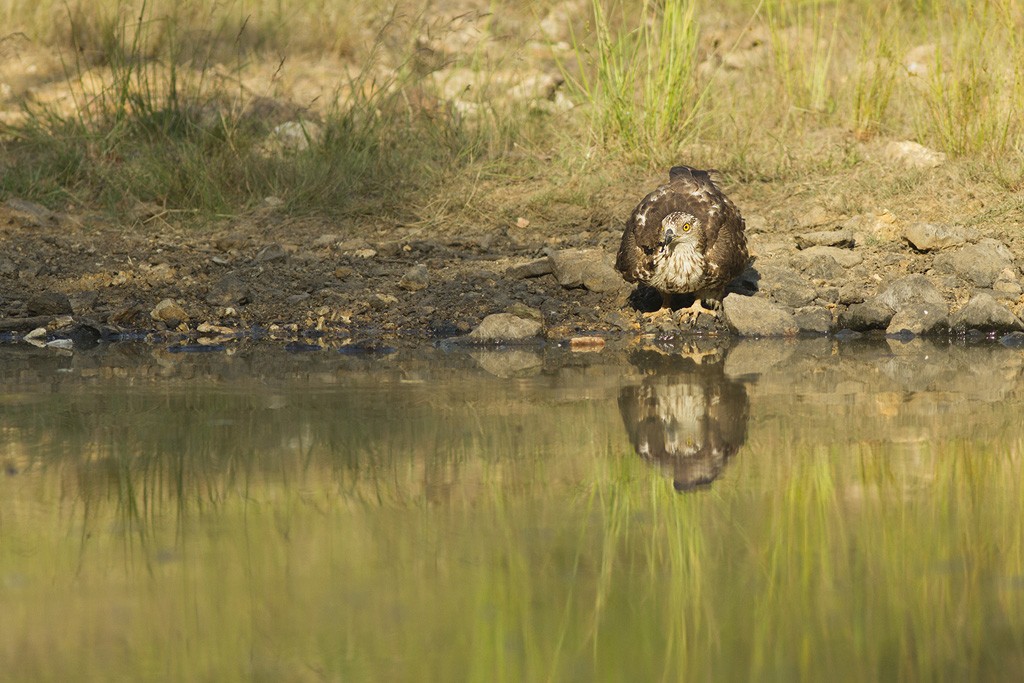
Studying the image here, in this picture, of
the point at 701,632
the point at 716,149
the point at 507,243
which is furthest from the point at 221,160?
the point at 701,632

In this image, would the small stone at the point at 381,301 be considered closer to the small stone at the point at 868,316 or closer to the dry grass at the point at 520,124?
the dry grass at the point at 520,124

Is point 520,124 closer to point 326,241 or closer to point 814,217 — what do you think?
point 326,241

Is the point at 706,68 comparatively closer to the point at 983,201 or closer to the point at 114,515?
the point at 983,201

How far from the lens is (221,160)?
8.30 meters

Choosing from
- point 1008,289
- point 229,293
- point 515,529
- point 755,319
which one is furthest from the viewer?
point 229,293

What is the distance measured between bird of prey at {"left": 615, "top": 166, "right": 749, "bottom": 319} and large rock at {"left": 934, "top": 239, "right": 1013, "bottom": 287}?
3.83 ft

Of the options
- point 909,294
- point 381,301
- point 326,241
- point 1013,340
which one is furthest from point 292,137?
point 1013,340

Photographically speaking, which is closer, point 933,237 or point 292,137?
point 933,237

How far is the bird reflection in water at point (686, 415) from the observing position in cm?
383

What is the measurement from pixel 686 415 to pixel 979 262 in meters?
3.06

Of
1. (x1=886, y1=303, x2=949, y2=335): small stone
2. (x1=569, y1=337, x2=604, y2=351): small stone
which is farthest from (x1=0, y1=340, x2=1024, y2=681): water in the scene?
(x1=886, y1=303, x2=949, y2=335): small stone

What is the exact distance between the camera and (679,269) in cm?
643

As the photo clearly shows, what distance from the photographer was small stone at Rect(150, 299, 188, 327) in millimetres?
6668

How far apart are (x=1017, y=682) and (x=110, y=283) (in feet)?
19.0
